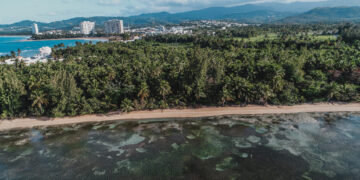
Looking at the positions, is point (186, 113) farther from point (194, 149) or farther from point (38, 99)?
point (38, 99)

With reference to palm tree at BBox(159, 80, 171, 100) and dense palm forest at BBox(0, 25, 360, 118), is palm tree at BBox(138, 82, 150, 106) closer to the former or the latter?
dense palm forest at BBox(0, 25, 360, 118)

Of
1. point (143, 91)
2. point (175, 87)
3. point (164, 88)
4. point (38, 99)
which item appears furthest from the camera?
point (175, 87)

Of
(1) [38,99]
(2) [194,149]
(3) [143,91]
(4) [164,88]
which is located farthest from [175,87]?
(1) [38,99]

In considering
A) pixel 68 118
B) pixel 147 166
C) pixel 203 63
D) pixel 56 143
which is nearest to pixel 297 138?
pixel 203 63

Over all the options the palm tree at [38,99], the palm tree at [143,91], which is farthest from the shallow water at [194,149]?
the palm tree at [143,91]

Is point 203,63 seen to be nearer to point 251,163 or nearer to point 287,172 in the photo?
point 251,163

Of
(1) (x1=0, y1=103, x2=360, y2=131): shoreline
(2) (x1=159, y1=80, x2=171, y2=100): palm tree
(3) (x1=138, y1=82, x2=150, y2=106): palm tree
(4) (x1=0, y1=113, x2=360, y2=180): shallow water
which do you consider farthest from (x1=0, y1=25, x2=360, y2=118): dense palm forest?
(4) (x1=0, y1=113, x2=360, y2=180): shallow water

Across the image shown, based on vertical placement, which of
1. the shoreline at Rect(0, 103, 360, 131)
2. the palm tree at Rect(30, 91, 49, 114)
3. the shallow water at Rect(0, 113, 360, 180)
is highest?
the palm tree at Rect(30, 91, 49, 114)
